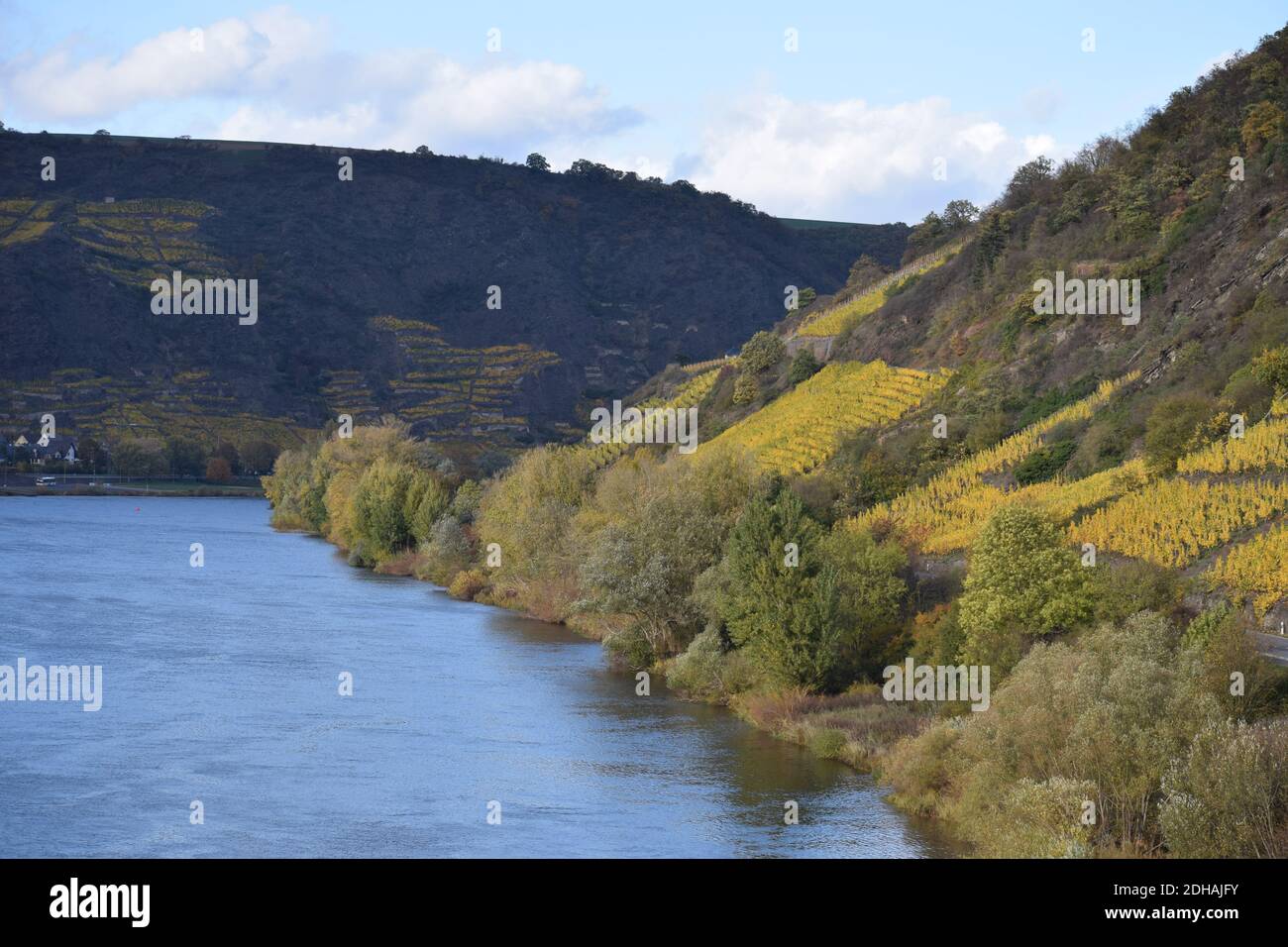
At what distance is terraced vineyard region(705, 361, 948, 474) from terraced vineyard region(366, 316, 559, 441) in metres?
77.3

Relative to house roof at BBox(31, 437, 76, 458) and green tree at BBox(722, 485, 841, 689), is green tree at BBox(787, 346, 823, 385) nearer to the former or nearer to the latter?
green tree at BBox(722, 485, 841, 689)

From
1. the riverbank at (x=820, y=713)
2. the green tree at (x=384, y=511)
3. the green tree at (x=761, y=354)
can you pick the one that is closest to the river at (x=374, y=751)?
the riverbank at (x=820, y=713)

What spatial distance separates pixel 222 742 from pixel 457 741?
17.3 feet

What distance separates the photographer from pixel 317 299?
16975 cm

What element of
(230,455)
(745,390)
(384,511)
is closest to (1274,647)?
(745,390)

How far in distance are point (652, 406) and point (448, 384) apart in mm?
64079

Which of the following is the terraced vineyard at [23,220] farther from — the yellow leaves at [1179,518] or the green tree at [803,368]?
the yellow leaves at [1179,518]

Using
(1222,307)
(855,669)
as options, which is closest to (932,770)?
(855,669)

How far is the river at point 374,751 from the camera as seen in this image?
83.2ft

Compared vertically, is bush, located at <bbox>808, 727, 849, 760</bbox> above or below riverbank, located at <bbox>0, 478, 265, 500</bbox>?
below

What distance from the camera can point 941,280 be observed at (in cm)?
7019

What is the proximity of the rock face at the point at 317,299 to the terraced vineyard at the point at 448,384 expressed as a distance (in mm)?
300

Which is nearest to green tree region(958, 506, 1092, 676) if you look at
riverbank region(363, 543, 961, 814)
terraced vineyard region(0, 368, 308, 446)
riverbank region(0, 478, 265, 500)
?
riverbank region(363, 543, 961, 814)

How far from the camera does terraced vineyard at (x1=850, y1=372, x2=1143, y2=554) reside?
3762 centimetres
